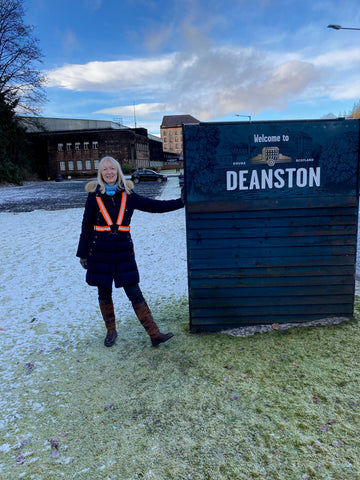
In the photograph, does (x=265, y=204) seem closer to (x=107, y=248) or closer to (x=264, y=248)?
(x=264, y=248)

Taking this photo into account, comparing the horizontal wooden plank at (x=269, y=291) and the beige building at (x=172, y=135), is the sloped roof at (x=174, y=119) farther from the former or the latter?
the horizontal wooden plank at (x=269, y=291)

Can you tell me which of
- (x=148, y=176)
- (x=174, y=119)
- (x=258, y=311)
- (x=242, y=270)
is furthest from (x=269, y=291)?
(x=174, y=119)

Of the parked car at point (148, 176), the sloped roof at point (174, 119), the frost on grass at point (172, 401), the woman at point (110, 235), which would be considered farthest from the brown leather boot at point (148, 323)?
the sloped roof at point (174, 119)

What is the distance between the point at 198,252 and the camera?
3.50 m

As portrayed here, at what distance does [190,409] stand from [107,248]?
1538mm

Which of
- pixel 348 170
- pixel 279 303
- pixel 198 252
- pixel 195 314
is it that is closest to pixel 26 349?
pixel 195 314

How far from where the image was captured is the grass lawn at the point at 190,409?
6.79 ft

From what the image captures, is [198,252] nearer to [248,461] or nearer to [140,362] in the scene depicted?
[140,362]

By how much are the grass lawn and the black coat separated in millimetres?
741

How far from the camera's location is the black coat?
327 centimetres

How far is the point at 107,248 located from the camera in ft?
10.7

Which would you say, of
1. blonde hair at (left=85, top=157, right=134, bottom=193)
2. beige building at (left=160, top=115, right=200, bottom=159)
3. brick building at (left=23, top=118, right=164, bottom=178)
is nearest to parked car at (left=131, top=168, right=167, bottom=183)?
brick building at (left=23, top=118, right=164, bottom=178)

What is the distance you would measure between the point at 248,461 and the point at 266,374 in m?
0.91

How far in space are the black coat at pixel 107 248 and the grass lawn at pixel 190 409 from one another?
2.43 ft
